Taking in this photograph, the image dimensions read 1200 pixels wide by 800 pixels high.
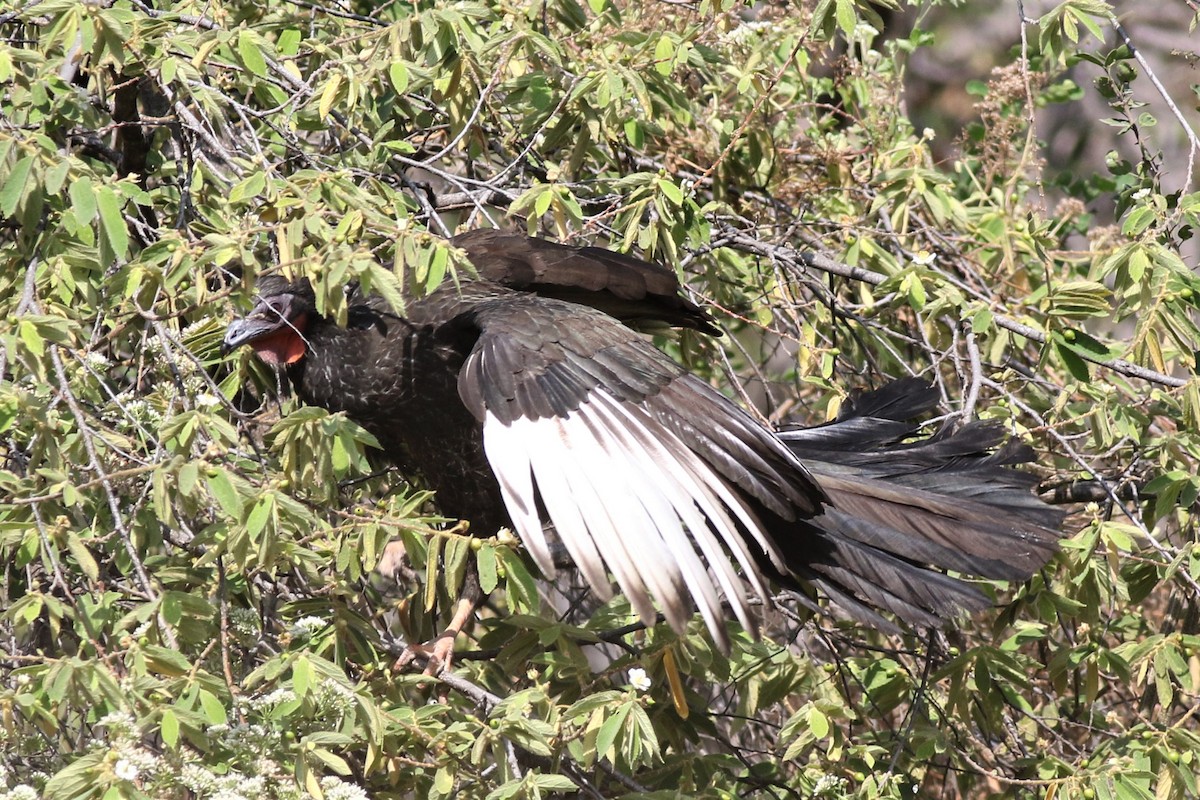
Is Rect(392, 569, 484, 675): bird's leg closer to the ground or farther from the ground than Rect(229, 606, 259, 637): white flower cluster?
closer to the ground

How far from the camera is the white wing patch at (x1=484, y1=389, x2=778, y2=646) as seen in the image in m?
2.59

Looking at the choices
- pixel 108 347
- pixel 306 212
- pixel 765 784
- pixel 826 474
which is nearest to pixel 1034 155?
pixel 826 474

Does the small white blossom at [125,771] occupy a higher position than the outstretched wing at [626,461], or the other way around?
the outstretched wing at [626,461]

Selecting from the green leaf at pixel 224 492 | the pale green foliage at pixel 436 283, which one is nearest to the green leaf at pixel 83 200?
the pale green foliage at pixel 436 283

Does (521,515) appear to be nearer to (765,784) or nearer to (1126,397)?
(765,784)

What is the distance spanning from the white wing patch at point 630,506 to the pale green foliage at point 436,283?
0.58 ft

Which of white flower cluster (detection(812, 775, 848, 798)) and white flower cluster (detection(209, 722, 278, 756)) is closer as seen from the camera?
white flower cluster (detection(209, 722, 278, 756))

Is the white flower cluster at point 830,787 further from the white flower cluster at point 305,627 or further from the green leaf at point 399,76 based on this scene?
the green leaf at point 399,76

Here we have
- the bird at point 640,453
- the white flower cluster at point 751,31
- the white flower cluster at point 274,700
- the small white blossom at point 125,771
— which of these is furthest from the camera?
the white flower cluster at point 751,31

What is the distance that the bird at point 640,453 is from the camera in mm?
2736

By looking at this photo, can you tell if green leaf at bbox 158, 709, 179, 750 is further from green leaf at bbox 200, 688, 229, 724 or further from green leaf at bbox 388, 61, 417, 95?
green leaf at bbox 388, 61, 417, 95

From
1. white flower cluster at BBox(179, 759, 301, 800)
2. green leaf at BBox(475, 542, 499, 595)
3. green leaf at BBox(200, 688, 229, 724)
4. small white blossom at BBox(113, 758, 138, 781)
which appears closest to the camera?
small white blossom at BBox(113, 758, 138, 781)

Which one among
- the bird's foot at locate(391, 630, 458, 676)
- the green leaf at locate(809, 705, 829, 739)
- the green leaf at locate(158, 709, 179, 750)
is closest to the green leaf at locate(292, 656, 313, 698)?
the green leaf at locate(158, 709, 179, 750)

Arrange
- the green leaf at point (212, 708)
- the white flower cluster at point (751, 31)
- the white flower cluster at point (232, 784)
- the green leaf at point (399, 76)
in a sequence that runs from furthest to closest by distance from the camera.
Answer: the white flower cluster at point (751, 31) → the green leaf at point (399, 76) → the green leaf at point (212, 708) → the white flower cluster at point (232, 784)
